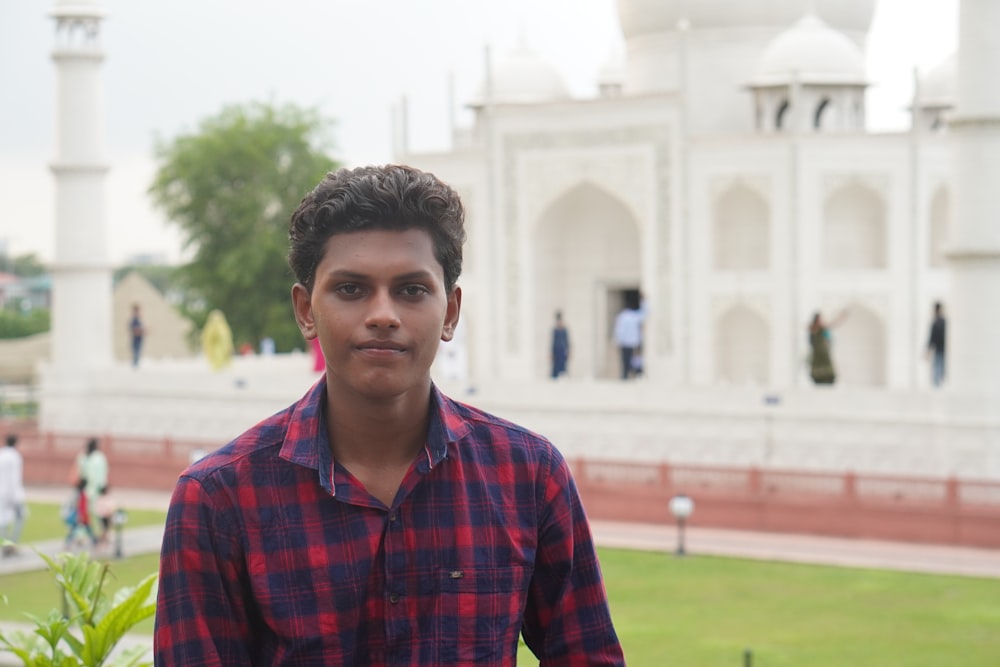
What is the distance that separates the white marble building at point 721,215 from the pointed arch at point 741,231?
0.02m

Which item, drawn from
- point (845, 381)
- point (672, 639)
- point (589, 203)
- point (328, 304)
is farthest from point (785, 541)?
point (328, 304)

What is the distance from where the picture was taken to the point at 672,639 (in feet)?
30.4

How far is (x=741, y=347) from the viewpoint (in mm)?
20031

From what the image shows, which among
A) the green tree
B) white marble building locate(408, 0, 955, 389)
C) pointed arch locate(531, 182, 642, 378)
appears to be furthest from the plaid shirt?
the green tree

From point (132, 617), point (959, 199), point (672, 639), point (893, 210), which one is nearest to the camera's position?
point (132, 617)

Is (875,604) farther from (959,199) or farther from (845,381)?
(845,381)

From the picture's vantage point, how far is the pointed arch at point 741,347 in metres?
19.8

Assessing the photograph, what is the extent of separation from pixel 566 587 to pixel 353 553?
0.30m

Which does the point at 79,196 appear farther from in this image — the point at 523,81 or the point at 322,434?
the point at 322,434

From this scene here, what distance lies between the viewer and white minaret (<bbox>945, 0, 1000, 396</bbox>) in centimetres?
1409

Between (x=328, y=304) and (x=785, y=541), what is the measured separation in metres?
11.6

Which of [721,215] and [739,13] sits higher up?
[739,13]

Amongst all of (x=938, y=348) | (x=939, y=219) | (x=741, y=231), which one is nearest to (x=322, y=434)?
(x=938, y=348)

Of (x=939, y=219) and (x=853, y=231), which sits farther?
(x=939, y=219)
